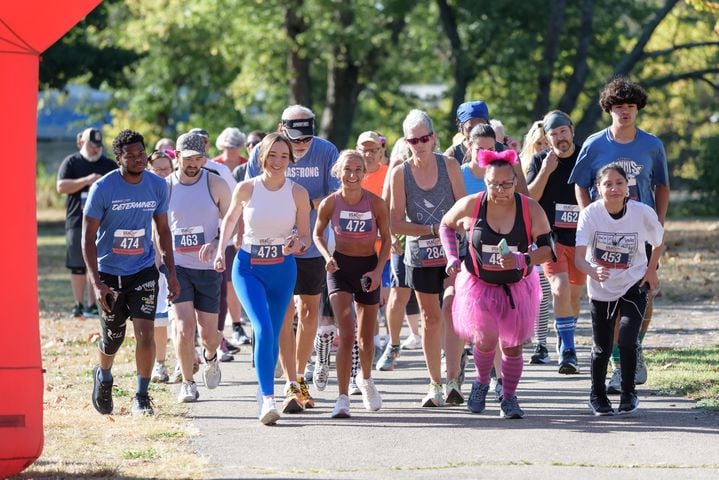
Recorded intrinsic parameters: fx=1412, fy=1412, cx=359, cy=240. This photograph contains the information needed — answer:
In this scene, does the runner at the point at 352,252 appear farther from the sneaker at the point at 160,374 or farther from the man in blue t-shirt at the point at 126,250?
the sneaker at the point at 160,374

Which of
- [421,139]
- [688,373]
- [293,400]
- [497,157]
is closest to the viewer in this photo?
[497,157]

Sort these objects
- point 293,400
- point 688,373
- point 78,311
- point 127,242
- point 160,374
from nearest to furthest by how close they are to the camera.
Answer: point 127,242
point 293,400
point 688,373
point 160,374
point 78,311

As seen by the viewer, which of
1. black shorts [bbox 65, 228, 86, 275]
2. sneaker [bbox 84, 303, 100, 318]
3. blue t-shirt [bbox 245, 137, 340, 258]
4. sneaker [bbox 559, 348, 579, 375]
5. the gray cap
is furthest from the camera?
sneaker [bbox 84, 303, 100, 318]

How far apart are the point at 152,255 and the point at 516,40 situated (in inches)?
856

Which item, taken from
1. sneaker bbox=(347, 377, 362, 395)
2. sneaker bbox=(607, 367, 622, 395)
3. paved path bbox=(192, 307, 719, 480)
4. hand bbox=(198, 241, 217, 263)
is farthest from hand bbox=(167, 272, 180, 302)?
sneaker bbox=(607, 367, 622, 395)

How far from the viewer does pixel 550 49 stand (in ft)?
99.5

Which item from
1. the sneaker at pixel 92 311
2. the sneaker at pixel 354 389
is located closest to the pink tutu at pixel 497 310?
the sneaker at pixel 354 389

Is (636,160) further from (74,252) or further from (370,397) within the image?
(74,252)

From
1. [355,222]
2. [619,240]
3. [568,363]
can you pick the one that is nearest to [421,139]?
[355,222]

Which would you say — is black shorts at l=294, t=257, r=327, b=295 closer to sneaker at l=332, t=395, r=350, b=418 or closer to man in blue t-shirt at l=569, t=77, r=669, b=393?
sneaker at l=332, t=395, r=350, b=418

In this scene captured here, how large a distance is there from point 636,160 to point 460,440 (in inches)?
116

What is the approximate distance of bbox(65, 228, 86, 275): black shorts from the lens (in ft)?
56.9

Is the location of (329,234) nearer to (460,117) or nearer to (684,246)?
(460,117)

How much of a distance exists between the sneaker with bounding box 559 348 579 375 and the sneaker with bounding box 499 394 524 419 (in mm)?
2232
